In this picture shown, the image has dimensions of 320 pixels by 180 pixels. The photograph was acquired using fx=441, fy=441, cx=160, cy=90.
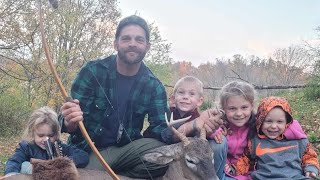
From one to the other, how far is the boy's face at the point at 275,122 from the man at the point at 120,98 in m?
1.25

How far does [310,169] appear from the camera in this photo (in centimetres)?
503

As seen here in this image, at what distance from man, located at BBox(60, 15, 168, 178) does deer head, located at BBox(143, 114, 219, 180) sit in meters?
0.17

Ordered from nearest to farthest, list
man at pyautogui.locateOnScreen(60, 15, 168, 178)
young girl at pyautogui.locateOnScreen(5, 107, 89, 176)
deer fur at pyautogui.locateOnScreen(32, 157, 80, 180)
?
deer fur at pyautogui.locateOnScreen(32, 157, 80, 180) → young girl at pyautogui.locateOnScreen(5, 107, 89, 176) → man at pyautogui.locateOnScreen(60, 15, 168, 178)

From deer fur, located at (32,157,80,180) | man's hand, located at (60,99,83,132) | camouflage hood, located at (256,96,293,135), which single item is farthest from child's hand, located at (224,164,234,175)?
man's hand, located at (60,99,83,132)

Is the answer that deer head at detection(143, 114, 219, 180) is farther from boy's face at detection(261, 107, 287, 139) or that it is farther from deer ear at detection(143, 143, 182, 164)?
boy's face at detection(261, 107, 287, 139)

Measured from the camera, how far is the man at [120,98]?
543 centimetres

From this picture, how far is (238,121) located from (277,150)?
556 millimetres

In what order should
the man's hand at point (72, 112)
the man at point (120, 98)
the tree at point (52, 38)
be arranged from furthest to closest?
1. the tree at point (52, 38)
2. the man at point (120, 98)
3. the man's hand at point (72, 112)

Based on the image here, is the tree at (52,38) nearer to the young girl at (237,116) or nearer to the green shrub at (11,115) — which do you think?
the green shrub at (11,115)

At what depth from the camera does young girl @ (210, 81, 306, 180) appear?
522 centimetres

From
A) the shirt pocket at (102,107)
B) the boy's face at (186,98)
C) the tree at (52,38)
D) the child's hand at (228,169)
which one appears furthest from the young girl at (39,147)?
the tree at (52,38)

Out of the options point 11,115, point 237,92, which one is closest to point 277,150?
point 237,92

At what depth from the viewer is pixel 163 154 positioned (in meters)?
5.19

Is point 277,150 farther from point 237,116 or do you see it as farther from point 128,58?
point 128,58
